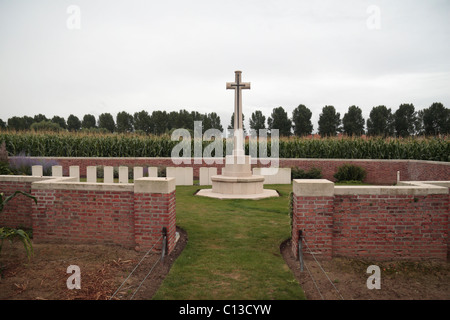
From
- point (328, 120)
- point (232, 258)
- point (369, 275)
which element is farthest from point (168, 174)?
point (328, 120)

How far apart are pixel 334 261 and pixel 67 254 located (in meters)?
4.60

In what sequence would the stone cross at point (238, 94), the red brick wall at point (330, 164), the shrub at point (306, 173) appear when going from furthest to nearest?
the red brick wall at point (330, 164) < the shrub at point (306, 173) < the stone cross at point (238, 94)

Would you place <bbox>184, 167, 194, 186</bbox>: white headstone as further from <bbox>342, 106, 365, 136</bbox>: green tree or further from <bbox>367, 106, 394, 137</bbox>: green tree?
<bbox>367, 106, 394, 137</bbox>: green tree

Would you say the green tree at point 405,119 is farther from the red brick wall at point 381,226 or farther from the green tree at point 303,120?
the red brick wall at point 381,226

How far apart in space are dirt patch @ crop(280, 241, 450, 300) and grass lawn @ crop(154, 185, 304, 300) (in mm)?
258

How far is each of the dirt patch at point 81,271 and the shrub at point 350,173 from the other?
13.9 metres

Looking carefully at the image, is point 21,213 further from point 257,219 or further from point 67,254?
point 257,219

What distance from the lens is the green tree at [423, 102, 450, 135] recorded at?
49616 mm

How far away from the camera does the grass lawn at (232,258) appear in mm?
4602

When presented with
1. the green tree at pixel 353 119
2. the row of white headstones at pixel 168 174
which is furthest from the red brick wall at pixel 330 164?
the green tree at pixel 353 119

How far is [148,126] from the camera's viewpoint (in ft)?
234

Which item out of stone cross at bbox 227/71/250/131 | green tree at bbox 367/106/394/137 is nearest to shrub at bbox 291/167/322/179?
stone cross at bbox 227/71/250/131
